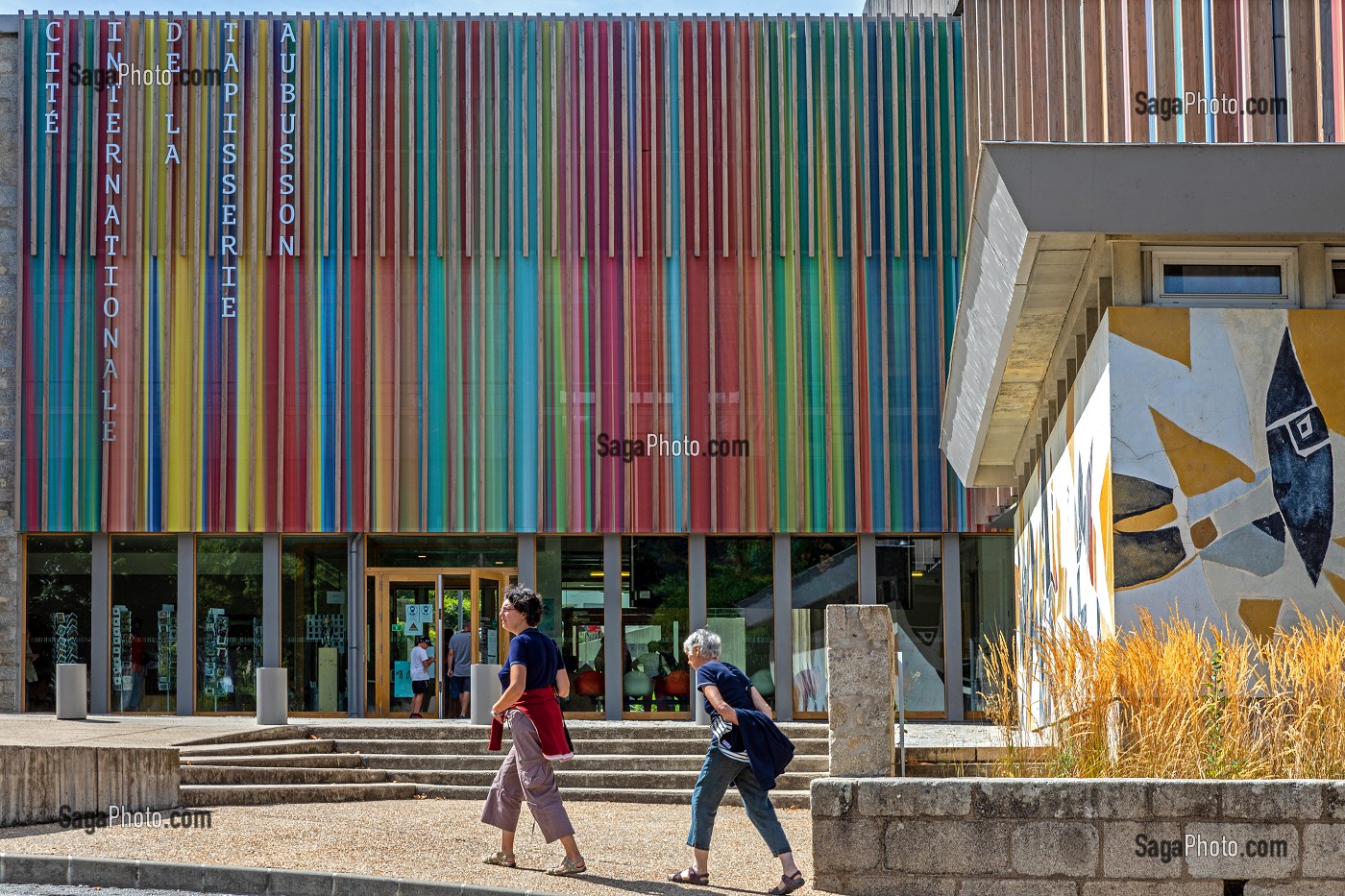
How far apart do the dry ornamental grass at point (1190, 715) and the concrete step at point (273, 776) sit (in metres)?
8.41

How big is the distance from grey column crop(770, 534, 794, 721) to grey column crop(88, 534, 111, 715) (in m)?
10.2

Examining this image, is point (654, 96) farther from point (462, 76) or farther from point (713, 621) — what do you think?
point (713, 621)

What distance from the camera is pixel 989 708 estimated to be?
387 inches

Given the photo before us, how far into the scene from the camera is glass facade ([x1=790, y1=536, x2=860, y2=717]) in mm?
24172

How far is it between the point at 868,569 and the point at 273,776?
36.5 ft

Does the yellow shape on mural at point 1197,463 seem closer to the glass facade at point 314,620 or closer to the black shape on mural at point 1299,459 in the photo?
the black shape on mural at point 1299,459

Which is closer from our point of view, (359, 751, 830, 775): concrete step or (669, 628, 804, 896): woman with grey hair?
(669, 628, 804, 896): woman with grey hair

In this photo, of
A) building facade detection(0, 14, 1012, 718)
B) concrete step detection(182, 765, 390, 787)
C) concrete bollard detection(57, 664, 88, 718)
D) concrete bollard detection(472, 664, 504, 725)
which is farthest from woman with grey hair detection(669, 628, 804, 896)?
building facade detection(0, 14, 1012, 718)

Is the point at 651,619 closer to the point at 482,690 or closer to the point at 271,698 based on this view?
the point at 482,690

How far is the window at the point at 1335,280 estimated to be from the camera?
11633 millimetres

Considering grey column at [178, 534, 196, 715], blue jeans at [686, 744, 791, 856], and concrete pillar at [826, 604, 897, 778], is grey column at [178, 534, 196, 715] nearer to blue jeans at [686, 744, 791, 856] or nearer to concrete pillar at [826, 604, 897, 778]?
blue jeans at [686, 744, 791, 856]

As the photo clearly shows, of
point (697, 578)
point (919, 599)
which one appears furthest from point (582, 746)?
point (919, 599)

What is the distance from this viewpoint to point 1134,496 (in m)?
11.4

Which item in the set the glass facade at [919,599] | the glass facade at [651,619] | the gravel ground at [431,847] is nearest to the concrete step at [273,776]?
the gravel ground at [431,847]
